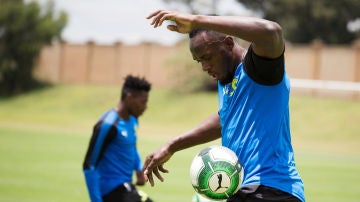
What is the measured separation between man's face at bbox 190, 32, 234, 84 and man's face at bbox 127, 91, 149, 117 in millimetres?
3940

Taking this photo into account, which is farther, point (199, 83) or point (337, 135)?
point (199, 83)

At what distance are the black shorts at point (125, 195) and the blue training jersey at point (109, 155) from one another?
2.2 inches

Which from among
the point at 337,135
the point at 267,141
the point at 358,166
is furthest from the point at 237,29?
the point at 337,135

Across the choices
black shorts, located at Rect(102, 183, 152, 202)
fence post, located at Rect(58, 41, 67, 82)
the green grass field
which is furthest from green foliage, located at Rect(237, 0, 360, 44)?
black shorts, located at Rect(102, 183, 152, 202)

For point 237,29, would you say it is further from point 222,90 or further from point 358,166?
point 358,166

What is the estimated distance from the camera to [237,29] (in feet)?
13.0

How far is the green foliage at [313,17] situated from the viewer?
184 feet

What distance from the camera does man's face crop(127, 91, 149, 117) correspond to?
28.2ft

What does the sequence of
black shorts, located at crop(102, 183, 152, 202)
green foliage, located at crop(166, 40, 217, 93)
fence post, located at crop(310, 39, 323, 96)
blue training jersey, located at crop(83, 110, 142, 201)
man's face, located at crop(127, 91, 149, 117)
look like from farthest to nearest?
1. green foliage, located at crop(166, 40, 217, 93)
2. fence post, located at crop(310, 39, 323, 96)
3. man's face, located at crop(127, 91, 149, 117)
4. black shorts, located at crop(102, 183, 152, 202)
5. blue training jersey, located at crop(83, 110, 142, 201)

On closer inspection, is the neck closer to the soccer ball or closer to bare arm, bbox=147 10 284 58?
the soccer ball

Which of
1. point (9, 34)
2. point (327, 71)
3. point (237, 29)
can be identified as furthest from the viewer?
point (9, 34)

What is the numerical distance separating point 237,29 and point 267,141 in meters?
1.01

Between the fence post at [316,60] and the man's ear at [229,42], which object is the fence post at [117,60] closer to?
the fence post at [316,60]

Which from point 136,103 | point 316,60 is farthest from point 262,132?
point 316,60
